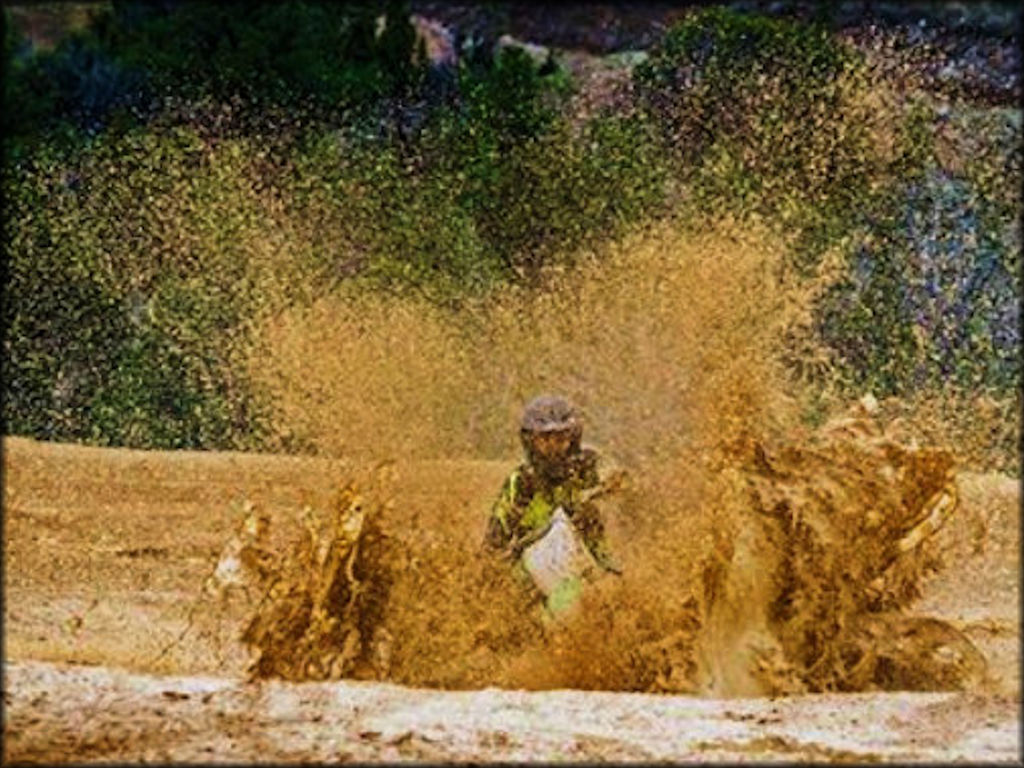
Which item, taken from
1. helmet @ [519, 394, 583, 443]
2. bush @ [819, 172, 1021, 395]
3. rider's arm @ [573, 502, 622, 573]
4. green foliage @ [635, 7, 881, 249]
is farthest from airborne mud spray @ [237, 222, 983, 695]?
green foliage @ [635, 7, 881, 249]

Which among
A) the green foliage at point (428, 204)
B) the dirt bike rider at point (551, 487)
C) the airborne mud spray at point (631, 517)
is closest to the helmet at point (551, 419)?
the dirt bike rider at point (551, 487)

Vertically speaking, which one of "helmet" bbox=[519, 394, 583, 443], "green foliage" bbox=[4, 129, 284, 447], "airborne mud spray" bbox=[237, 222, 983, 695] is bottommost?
"green foliage" bbox=[4, 129, 284, 447]

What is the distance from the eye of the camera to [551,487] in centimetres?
708

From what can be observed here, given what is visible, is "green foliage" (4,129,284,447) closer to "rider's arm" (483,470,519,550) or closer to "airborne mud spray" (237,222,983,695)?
"airborne mud spray" (237,222,983,695)

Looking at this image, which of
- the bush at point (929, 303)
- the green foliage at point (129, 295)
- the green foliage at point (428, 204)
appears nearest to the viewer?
the green foliage at point (129, 295)

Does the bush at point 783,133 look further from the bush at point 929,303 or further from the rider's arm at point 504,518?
the rider's arm at point 504,518

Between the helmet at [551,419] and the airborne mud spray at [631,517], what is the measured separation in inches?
19.7

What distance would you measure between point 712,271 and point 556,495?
3.99 m

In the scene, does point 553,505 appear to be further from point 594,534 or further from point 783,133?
point 783,133

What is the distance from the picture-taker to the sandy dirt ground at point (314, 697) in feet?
18.2

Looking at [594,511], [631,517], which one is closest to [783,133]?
[631,517]

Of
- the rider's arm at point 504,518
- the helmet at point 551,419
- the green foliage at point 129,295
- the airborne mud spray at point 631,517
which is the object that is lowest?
the green foliage at point 129,295

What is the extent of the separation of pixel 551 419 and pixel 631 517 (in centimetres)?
71

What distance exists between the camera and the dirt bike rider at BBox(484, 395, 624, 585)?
7016 millimetres
